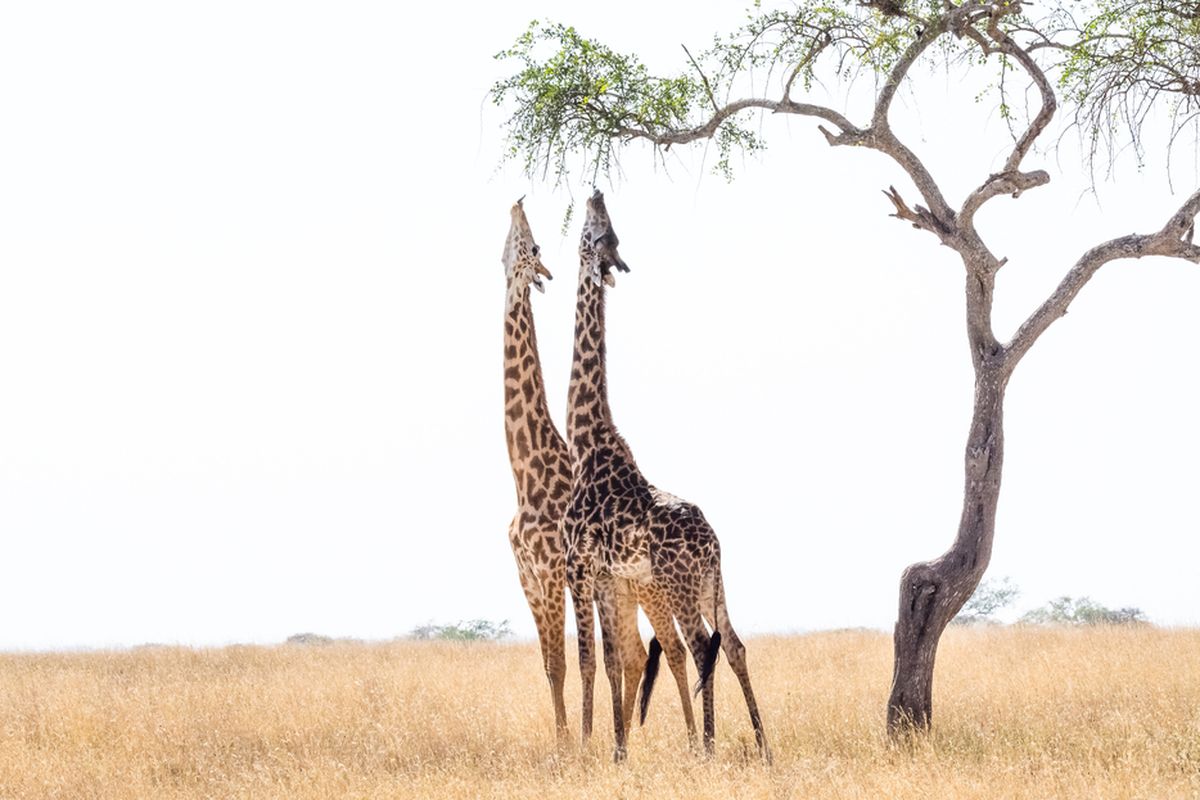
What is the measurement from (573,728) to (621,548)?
2802mm

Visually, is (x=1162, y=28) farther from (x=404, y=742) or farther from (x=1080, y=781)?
(x=404, y=742)

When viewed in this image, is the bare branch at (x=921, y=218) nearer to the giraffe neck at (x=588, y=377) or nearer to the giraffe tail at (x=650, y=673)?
the giraffe neck at (x=588, y=377)

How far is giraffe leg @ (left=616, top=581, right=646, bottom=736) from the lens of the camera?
34.7ft

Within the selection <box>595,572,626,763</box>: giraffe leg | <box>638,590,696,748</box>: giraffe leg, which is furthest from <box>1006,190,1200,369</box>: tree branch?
<box>595,572,626,763</box>: giraffe leg

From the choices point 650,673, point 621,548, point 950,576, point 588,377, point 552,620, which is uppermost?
point 588,377

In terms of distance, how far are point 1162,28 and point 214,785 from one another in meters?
10.2

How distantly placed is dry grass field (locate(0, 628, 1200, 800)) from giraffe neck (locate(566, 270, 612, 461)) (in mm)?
2408

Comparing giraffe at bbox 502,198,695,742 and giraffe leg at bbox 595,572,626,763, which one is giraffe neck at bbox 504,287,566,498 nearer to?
giraffe at bbox 502,198,695,742

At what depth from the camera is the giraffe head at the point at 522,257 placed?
11.9 meters

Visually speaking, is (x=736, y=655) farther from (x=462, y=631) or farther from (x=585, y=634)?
(x=462, y=631)

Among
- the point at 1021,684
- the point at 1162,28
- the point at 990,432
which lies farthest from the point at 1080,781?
the point at 1162,28

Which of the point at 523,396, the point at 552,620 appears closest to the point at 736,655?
the point at 552,620

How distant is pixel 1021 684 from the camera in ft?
45.2

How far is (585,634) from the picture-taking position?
10.4 metres
